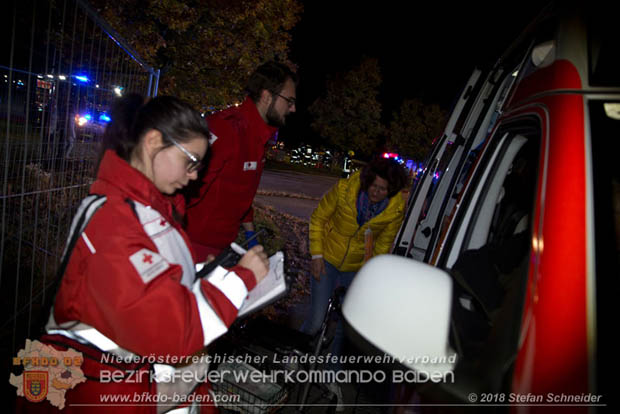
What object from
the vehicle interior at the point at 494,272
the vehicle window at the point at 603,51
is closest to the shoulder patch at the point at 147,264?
the vehicle interior at the point at 494,272

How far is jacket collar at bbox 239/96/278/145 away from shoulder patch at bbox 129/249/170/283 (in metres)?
1.89

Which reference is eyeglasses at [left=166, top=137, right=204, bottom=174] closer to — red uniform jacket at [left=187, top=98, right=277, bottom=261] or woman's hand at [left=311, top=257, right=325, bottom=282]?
red uniform jacket at [left=187, top=98, right=277, bottom=261]

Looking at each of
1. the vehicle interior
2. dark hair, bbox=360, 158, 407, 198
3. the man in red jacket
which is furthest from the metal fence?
dark hair, bbox=360, 158, 407, 198

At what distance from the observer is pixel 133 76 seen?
4062 millimetres

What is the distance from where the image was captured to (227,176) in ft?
9.59

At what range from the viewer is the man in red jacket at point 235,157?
112 inches

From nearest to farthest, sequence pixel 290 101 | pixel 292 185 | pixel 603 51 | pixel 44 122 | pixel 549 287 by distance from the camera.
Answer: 1. pixel 549 287
2. pixel 603 51
3. pixel 44 122
4. pixel 290 101
5. pixel 292 185

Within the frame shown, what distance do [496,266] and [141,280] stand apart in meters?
1.36

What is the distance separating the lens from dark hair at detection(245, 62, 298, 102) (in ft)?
9.98

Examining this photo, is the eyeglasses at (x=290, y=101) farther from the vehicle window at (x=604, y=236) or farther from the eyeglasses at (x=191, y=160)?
the vehicle window at (x=604, y=236)

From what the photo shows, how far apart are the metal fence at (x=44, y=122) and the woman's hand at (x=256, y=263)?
81cm

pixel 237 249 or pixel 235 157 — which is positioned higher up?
pixel 235 157

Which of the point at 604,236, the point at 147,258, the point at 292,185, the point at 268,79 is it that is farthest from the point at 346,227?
the point at 292,185

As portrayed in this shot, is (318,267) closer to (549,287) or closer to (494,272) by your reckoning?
(494,272)
